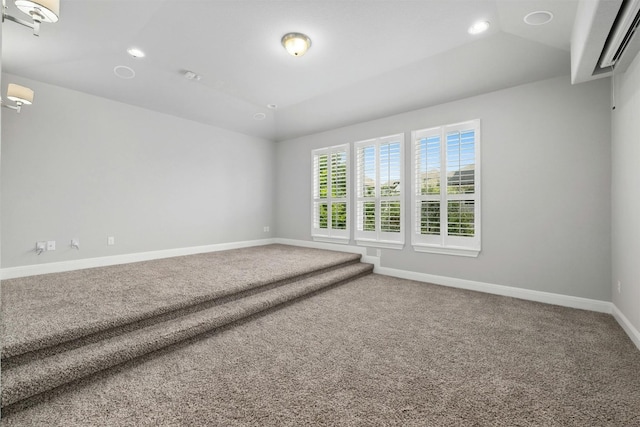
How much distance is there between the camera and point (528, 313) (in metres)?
3.38

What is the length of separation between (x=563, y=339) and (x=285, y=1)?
4.05 metres

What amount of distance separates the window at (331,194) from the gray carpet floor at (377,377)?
2.71 m

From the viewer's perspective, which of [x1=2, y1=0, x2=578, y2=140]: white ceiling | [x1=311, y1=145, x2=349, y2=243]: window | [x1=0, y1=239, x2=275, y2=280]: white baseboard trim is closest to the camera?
[x1=2, y1=0, x2=578, y2=140]: white ceiling

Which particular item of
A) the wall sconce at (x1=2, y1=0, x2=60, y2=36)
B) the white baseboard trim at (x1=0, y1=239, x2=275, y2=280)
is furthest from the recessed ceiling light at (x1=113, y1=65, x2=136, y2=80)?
the white baseboard trim at (x1=0, y1=239, x2=275, y2=280)

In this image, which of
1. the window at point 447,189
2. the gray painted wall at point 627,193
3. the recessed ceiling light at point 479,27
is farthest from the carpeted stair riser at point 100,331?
the gray painted wall at point 627,193

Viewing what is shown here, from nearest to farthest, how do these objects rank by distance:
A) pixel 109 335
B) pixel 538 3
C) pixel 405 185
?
1. pixel 109 335
2. pixel 538 3
3. pixel 405 185

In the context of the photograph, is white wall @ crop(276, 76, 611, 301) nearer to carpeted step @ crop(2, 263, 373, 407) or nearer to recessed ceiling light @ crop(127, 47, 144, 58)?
carpeted step @ crop(2, 263, 373, 407)

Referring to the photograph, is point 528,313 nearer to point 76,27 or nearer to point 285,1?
point 285,1

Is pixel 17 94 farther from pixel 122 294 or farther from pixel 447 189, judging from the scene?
pixel 447 189

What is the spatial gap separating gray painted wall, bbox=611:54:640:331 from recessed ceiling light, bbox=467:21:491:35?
49.7 inches

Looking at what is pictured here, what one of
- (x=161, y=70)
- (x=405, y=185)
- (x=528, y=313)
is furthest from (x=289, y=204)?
(x=528, y=313)

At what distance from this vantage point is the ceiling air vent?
6.69ft

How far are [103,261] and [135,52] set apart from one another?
2895mm

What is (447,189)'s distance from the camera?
175 inches
